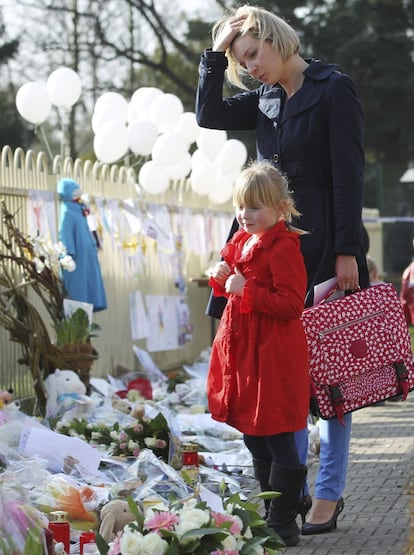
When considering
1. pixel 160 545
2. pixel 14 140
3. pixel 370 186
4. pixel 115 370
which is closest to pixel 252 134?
pixel 370 186

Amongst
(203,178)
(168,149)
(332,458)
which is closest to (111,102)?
(168,149)

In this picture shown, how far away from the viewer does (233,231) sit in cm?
483

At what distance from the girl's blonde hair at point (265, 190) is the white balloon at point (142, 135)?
694 cm

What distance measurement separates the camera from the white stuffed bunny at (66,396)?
7.25m

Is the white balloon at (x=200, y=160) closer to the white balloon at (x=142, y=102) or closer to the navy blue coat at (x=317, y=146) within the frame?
the white balloon at (x=142, y=102)

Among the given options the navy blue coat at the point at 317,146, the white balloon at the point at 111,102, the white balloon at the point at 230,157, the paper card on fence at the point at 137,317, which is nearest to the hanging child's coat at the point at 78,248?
the paper card on fence at the point at 137,317

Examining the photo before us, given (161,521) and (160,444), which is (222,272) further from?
(160,444)

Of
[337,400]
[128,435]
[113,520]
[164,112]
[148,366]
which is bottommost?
[148,366]

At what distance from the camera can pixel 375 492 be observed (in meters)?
5.75

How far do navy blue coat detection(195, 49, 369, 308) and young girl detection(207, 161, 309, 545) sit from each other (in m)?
0.23

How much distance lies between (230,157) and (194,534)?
33.7 ft

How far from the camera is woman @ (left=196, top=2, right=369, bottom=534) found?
4605 millimetres

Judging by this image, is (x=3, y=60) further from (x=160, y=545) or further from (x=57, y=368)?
(x=160, y=545)

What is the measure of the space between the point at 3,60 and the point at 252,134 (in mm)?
7035
